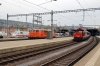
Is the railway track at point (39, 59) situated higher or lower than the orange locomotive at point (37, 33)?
lower

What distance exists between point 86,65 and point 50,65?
2.34 m

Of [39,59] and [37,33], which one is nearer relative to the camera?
[39,59]

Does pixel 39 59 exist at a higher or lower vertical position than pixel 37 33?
lower

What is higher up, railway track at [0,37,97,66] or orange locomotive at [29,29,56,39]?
orange locomotive at [29,29,56,39]

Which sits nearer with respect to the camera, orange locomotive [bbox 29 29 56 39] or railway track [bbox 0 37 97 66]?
railway track [bbox 0 37 97 66]

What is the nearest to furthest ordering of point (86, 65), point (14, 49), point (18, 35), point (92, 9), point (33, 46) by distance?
point (86, 65)
point (14, 49)
point (33, 46)
point (92, 9)
point (18, 35)

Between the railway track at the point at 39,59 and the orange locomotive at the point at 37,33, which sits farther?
the orange locomotive at the point at 37,33

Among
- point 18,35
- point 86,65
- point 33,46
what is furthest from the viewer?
point 18,35

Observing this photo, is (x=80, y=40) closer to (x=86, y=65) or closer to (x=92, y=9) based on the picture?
(x=92, y=9)

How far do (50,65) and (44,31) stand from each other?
32012 millimetres

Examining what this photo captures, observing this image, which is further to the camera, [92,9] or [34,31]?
[92,9]

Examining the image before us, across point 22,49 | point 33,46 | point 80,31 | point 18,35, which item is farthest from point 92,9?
point 22,49

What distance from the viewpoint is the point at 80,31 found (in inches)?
1649

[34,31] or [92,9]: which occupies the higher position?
[92,9]
